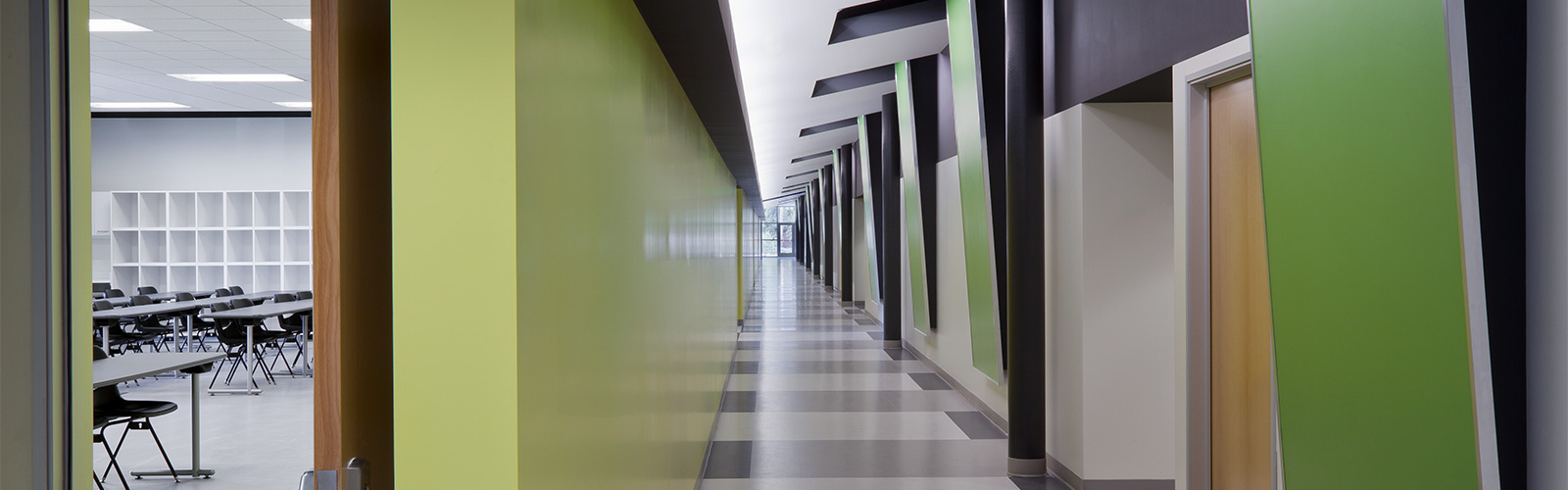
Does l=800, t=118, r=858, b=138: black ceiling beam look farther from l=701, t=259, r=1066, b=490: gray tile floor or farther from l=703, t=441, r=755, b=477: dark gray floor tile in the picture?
l=703, t=441, r=755, b=477: dark gray floor tile

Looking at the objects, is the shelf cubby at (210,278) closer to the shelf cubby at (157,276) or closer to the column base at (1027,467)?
the shelf cubby at (157,276)

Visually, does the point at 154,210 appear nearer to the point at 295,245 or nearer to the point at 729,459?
the point at 295,245

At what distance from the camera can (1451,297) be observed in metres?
1.83

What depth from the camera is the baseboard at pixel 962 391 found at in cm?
644

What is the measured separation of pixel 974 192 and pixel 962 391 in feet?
7.50

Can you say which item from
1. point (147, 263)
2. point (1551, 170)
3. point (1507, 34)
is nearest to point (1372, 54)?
point (1507, 34)

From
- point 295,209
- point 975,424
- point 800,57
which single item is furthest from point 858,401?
point 295,209

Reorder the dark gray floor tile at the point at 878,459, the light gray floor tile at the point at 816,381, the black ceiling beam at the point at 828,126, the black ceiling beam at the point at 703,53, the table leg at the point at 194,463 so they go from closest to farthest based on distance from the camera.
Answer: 1. the black ceiling beam at the point at 703,53
2. the table leg at the point at 194,463
3. the dark gray floor tile at the point at 878,459
4. the light gray floor tile at the point at 816,381
5. the black ceiling beam at the point at 828,126

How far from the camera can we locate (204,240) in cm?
1266

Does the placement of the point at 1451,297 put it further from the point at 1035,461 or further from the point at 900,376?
the point at 900,376

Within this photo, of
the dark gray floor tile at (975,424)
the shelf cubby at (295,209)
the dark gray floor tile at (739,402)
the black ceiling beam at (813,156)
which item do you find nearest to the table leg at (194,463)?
the dark gray floor tile at (739,402)

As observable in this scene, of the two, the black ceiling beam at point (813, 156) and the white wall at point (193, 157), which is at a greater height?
the black ceiling beam at point (813, 156)

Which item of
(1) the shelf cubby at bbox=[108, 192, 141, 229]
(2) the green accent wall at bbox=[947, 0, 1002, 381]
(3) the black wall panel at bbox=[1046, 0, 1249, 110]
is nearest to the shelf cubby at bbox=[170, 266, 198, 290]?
(1) the shelf cubby at bbox=[108, 192, 141, 229]

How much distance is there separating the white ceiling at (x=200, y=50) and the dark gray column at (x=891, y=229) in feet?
20.2
